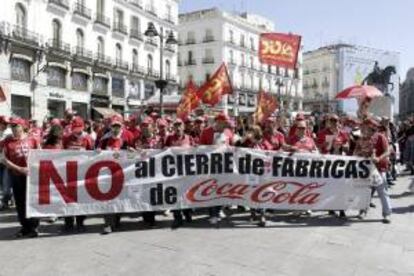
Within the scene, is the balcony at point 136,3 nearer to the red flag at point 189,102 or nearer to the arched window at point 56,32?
the arched window at point 56,32

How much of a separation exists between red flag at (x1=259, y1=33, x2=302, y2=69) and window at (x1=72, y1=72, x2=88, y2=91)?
2625 cm

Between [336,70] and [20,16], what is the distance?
55.7 m

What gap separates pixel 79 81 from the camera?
4053 centimetres

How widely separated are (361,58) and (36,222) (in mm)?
71810

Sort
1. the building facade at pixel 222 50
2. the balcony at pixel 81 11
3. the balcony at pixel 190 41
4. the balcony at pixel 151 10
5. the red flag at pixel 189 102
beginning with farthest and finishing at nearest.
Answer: the balcony at pixel 190 41 → the building facade at pixel 222 50 → the balcony at pixel 151 10 → the balcony at pixel 81 11 → the red flag at pixel 189 102

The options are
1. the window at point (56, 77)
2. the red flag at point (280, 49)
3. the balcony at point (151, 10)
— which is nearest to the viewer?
the red flag at point (280, 49)

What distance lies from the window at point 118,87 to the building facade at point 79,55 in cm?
7

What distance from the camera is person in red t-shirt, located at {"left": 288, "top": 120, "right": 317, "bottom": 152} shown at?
966 cm

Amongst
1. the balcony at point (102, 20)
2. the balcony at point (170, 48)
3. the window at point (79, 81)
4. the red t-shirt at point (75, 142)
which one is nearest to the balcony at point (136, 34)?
the balcony at point (102, 20)

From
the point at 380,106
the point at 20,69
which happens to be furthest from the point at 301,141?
the point at 20,69

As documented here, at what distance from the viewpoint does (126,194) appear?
884 centimetres

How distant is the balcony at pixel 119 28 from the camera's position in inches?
1784

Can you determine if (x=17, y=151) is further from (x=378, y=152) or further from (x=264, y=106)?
(x=264, y=106)

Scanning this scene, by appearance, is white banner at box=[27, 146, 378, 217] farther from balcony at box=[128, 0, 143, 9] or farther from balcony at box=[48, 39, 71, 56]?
balcony at box=[128, 0, 143, 9]
